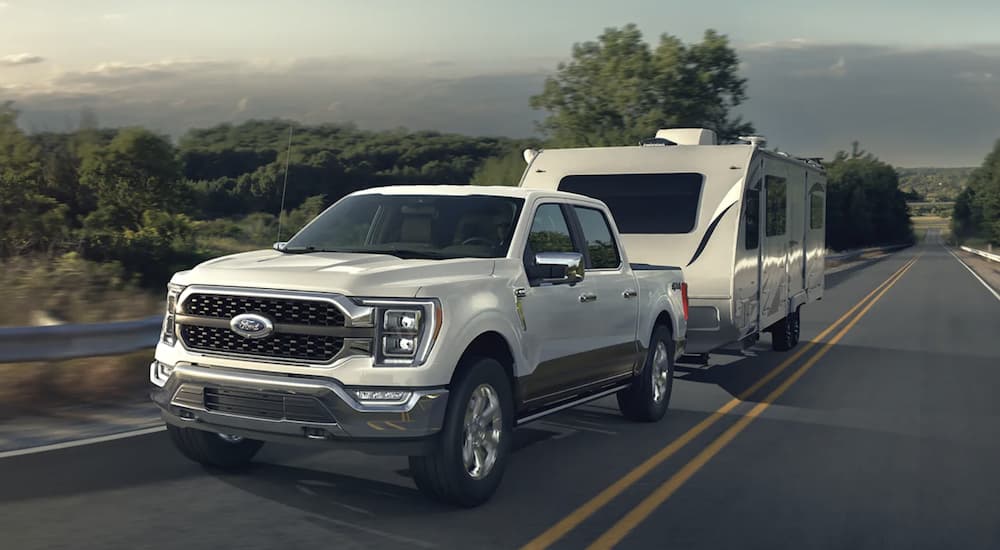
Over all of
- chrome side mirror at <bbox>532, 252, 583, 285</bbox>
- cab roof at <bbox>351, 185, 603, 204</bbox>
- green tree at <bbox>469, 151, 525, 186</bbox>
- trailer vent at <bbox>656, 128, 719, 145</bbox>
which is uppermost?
green tree at <bbox>469, 151, 525, 186</bbox>

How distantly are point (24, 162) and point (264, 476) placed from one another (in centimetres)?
2700

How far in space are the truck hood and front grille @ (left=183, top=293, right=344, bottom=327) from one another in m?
0.08

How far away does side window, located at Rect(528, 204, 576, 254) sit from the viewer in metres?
7.64

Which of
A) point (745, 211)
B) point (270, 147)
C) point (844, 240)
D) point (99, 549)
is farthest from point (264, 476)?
point (844, 240)

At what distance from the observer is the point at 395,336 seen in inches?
234

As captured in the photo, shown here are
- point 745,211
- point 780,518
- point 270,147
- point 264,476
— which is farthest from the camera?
point 270,147

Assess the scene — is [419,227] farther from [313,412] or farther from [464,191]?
[313,412]

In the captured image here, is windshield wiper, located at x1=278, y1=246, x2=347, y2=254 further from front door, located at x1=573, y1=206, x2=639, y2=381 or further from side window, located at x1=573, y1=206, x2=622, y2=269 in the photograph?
side window, located at x1=573, y1=206, x2=622, y2=269

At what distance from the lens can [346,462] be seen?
756 centimetres

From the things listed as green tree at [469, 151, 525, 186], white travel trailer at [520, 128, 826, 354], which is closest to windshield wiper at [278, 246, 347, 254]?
white travel trailer at [520, 128, 826, 354]

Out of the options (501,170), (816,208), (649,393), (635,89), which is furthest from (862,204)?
(649,393)

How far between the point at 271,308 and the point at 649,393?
431 centimetres

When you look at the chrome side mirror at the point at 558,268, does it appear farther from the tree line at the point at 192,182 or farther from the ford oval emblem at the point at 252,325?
the tree line at the point at 192,182

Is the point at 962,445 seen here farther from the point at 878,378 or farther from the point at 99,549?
the point at 99,549
